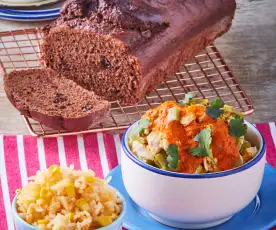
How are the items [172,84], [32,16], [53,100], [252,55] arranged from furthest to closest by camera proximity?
1. [32,16]
2. [252,55]
3. [172,84]
4. [53,100]

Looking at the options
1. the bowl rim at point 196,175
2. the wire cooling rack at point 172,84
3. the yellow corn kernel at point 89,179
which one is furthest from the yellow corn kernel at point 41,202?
the wire cooling rack at point 172,84

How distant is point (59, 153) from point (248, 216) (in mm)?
845

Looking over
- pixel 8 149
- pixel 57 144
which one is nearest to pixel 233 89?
pixel 57 144

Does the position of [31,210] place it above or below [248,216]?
above

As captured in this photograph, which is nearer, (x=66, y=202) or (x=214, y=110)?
(x=66, y=202)

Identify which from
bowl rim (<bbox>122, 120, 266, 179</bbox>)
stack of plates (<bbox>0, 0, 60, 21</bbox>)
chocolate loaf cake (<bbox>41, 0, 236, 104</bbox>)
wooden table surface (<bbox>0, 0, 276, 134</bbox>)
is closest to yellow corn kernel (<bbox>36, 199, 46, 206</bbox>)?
bowl rim (<bbox>122, 120, 266, 179</bbox>)

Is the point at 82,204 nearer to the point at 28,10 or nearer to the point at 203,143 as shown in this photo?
the point at 203,143

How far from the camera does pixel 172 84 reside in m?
3.13

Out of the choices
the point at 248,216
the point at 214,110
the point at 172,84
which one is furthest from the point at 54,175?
the point at 172,84

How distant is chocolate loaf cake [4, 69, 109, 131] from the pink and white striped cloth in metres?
0.09

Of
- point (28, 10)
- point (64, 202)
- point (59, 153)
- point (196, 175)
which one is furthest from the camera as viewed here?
point (28, 10)

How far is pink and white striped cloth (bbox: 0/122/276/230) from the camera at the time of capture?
2352mm

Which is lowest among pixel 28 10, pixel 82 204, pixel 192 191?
pixel 28 10

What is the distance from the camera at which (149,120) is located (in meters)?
1.94
